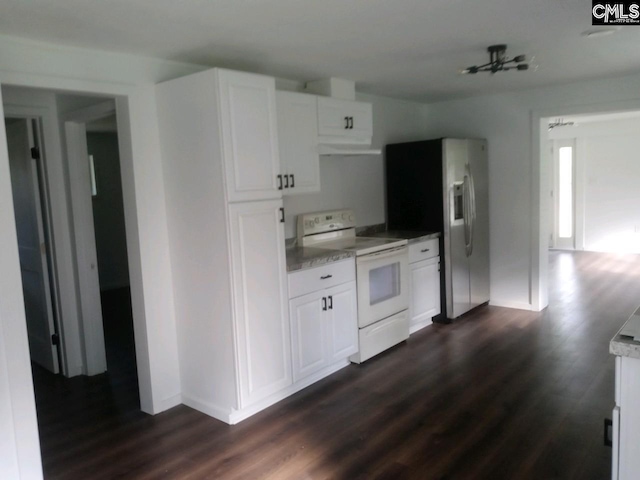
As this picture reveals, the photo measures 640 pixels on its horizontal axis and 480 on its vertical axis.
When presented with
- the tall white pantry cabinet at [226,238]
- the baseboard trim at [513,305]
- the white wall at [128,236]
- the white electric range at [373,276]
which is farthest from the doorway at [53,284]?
the baseboard trim at [513,305]

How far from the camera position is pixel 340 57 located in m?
3.37

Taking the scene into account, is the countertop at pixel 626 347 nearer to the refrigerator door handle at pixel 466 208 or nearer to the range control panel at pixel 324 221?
the range control panel at pixel 324 221

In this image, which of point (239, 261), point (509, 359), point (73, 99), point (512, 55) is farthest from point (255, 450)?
point (512, 55)

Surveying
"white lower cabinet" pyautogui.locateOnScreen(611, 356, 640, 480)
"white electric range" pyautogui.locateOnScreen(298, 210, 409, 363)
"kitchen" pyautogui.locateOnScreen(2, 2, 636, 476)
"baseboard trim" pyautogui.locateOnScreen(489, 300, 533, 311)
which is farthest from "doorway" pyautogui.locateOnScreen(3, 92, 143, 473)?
"baseboard trim" pyautogui.locateOnScreen(489, 300, 533, 311)

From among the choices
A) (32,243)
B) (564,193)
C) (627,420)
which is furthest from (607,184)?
(32,243)

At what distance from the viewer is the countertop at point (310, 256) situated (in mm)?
3396

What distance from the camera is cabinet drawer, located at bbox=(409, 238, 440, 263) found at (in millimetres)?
4496

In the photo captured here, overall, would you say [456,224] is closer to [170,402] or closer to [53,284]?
[170,402]

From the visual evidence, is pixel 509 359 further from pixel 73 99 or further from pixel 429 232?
pixel 73 99

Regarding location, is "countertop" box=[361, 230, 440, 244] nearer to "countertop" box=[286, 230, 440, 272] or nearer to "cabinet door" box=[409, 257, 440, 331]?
"countertop" box=[286, 230, 440, 272]

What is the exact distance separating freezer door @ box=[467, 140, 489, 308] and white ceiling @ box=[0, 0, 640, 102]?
1237mm

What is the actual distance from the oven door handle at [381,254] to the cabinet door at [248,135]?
3.21 ft

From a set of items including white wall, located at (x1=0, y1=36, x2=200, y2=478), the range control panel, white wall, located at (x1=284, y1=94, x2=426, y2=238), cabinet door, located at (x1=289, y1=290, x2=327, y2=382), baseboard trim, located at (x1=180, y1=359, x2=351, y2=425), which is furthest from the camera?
white wall, located at (x1=284, y1=94, x2=426, y2=238)

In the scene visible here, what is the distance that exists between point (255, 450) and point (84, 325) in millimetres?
1883
